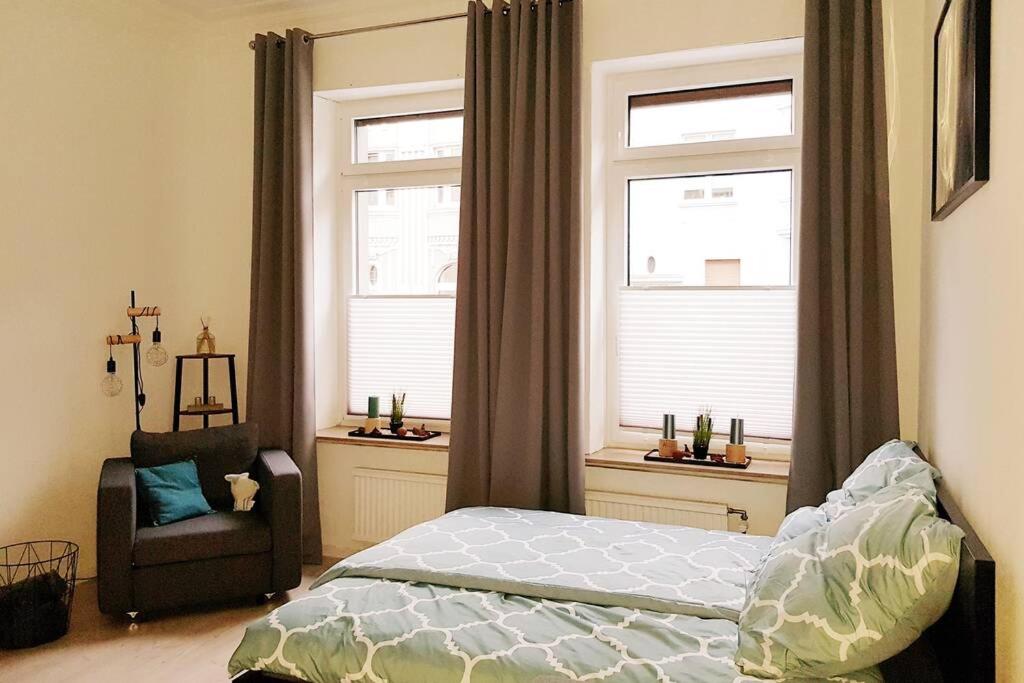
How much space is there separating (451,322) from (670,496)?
4.64ft

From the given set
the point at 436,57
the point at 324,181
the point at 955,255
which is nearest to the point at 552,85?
the point at 436,57

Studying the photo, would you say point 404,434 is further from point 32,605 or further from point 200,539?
point 32,605

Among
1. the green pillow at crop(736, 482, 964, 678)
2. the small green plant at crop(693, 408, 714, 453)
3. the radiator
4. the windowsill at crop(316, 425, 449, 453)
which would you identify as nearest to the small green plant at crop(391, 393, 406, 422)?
the windowsill at crop(316, 425, 449, 453)

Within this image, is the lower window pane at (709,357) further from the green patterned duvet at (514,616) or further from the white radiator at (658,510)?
the green patterned duvet at (514,616)

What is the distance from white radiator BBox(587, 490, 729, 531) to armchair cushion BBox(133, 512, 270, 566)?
1.45m

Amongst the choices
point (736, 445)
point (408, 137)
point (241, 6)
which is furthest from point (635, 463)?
point (241, 6)

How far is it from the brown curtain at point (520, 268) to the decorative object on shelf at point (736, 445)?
623 mm

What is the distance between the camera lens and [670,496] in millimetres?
3414

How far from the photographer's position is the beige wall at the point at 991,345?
58.8 inches

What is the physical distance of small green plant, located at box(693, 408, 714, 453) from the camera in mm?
3391

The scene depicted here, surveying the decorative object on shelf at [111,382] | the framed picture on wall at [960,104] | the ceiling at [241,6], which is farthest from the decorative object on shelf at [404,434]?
the framed picture on wall at [960,104]

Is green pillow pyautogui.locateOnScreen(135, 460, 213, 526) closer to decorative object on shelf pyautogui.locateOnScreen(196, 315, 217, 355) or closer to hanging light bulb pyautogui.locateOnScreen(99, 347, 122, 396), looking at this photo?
hanging light bulb pyautogui.locateOnScreen(99, 347, 122, 396)

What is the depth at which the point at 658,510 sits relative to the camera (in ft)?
11.2

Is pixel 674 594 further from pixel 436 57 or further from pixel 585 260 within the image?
pixel 436 57
